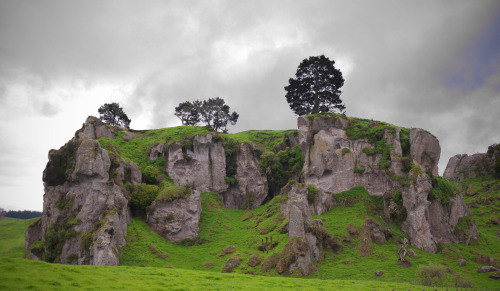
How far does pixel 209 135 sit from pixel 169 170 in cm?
1466

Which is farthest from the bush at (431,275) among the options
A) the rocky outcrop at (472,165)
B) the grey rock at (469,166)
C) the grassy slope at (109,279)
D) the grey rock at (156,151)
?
the grey rock at (156,151)

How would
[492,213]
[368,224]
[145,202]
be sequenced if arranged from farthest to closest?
[492,213]
[145,202]
[368,224]

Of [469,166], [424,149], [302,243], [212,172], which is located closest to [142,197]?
[212,172]

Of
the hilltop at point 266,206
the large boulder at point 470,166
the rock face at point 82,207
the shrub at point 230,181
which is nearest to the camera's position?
the rock face at point 82,207

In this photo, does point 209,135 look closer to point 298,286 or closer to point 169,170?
point 169,170

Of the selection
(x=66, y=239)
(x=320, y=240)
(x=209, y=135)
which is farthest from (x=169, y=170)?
(x=320, y=240)

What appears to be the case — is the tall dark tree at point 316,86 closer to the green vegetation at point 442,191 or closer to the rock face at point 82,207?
the green vegetation at point 442,191

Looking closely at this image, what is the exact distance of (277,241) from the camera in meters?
57.5

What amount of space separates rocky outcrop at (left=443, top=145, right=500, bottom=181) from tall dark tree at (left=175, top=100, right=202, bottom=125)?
88950 mm

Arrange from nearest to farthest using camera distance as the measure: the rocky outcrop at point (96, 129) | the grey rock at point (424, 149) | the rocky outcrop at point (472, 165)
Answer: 1. the grey rock at point (424, 149)
2. the rocky outcrop at point (96, 129)
3. the rocky outcrop at point (472, 165)

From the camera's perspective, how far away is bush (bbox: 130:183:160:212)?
217ft

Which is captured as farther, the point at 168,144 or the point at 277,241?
the point at 168,144

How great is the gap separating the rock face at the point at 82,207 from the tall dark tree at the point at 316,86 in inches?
2266

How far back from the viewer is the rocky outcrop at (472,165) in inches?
3627
